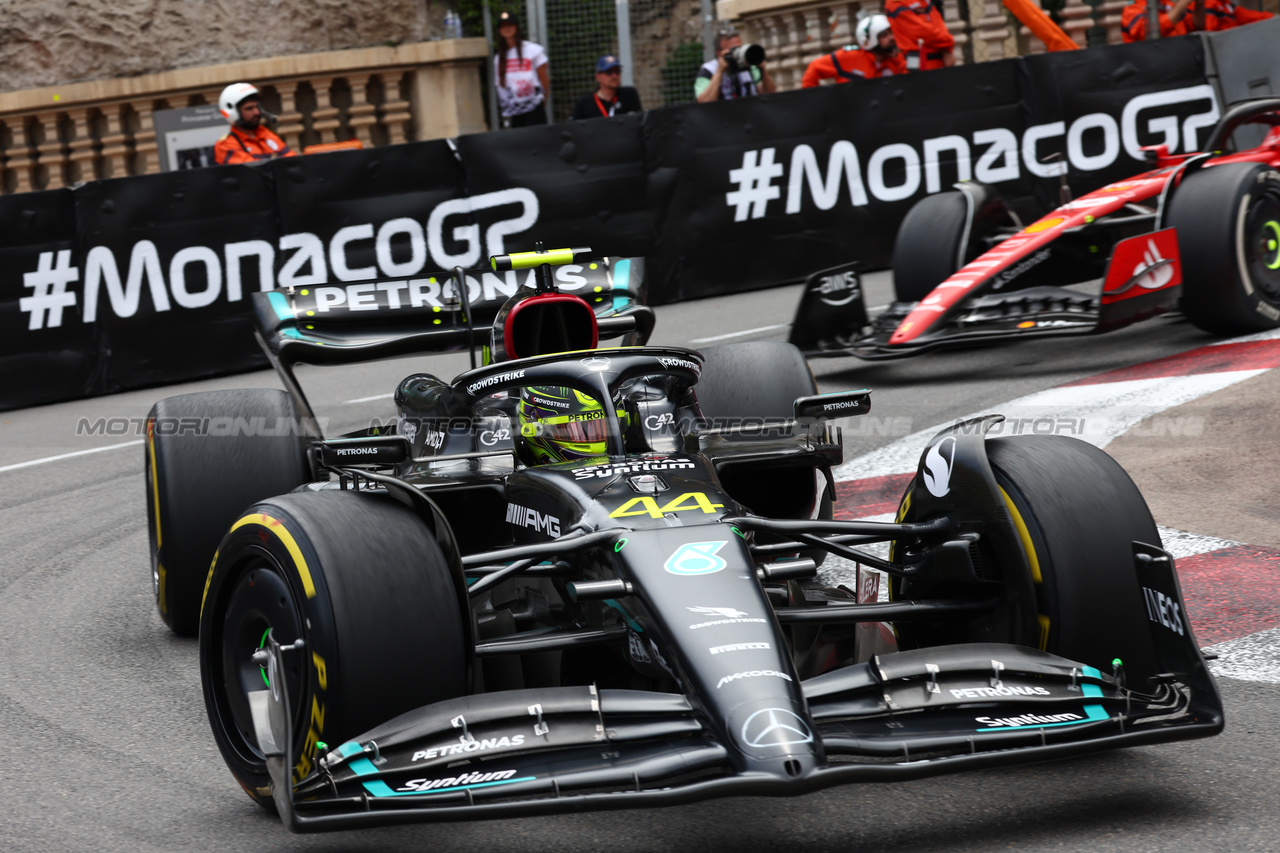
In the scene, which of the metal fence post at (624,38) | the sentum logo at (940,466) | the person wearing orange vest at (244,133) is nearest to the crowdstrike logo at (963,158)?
the person wearing orange vest at (244,133)

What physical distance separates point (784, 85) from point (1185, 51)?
5.16m

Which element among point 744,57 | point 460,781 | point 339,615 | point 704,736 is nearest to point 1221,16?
point 744,57

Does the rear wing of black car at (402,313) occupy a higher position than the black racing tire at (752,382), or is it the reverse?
the rear wing of black car at (402,313)

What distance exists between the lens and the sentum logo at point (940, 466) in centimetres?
369

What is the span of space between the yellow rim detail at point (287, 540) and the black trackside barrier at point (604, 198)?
23.5 feet

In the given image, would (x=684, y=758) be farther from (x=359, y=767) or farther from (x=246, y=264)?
(x=246, y=264)

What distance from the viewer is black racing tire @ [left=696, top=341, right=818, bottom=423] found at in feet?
17.7

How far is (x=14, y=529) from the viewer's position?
6625mm

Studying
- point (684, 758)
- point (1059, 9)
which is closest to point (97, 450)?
point (684, 758)

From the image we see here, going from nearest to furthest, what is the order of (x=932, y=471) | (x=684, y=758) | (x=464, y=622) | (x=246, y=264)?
1. (x=684, y=758)
2. (x=464, y=622)
3. (x=932, y=471)
4. (x=246, y=264)

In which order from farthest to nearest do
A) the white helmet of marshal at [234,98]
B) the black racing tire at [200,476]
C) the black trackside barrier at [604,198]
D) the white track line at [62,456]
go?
1. the white helmet of marshal at [234,98]
2. the black trackside barrier at [604,198]
3. the white track line at [62,456]
4. the black racing tire at [200,476]

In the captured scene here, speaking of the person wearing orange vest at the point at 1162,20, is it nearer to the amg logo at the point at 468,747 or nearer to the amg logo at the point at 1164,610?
the amg logo at the point at 1164,610

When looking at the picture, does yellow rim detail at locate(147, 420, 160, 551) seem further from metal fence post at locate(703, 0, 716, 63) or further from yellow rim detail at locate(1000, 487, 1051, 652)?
metal fence post at locate(703, 0, 716, 63)

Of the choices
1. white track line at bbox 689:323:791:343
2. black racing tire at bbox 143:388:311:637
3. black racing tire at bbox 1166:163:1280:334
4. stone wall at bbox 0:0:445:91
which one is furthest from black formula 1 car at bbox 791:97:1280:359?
stone wall at bbox 0:0:445:91
